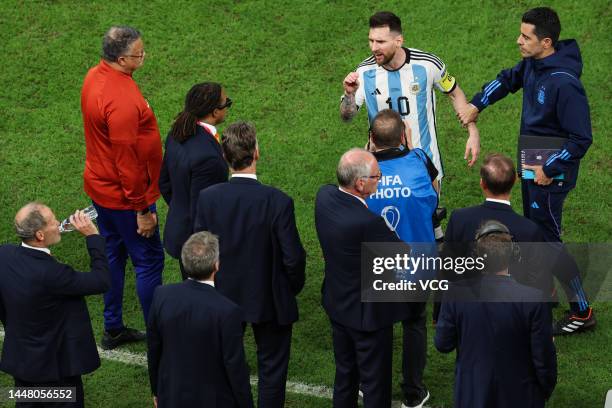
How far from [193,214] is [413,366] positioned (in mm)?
1815

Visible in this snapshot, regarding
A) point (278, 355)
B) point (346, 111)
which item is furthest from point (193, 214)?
point (346, 111)

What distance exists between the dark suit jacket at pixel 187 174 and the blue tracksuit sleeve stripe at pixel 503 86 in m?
2.39

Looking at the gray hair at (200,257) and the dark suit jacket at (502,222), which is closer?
the gray hair at (200,257)

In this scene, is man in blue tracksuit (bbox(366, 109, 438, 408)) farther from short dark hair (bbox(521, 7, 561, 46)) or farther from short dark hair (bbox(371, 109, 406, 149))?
short dark hair (bbox(521, 7, 561, 46))

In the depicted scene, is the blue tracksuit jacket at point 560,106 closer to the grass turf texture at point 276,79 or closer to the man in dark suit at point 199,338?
the grass turf texture at point 276,79

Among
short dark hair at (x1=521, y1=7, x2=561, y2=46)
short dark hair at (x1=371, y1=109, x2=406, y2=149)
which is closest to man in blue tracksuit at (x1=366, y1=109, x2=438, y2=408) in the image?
short dark hair at (x1=371, y1=109, x2=406, y2=149)

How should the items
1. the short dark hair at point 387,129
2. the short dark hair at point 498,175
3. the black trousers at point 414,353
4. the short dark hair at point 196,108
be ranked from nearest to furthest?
the short dark hair at point 498,175 → the short dark hair at point 387,129 → the black trousers at point 414,353 → the short dark hair at point 196,108

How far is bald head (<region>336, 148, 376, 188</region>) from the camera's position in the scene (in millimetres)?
6090

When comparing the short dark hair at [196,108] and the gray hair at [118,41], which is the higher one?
the gray hair at [118,41]

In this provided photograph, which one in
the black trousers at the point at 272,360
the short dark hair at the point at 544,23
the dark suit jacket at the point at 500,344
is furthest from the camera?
the short dark hair at the point at 544,23

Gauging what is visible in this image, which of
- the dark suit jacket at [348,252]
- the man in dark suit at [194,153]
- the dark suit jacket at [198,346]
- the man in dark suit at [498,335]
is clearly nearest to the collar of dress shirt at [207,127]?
the man in dark suit at [194,153]

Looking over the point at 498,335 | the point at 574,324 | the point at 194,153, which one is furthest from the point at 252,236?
the point at 574,324

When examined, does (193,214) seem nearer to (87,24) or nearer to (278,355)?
(278,355)

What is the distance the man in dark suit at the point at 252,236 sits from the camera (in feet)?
20.5
